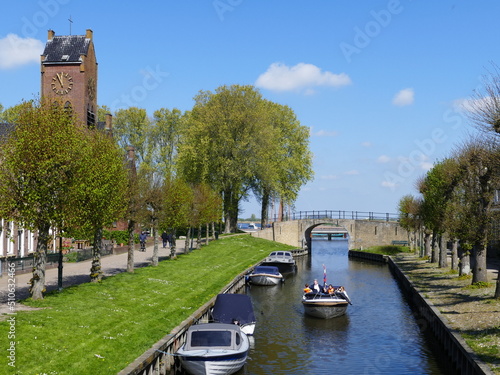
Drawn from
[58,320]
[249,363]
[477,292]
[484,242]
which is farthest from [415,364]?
[58,320]

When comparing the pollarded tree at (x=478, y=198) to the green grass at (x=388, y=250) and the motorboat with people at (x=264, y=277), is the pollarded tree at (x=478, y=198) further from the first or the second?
the green grass at (x=388, y=250)

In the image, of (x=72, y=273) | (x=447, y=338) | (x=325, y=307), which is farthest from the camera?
(x=72, y=273)

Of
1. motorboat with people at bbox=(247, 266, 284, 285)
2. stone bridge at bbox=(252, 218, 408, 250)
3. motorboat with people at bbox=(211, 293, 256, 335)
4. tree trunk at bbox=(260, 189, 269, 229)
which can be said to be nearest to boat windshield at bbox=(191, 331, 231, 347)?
motorboat with people at bbox=(211, 293, 256, 335)

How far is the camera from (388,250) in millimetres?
88562

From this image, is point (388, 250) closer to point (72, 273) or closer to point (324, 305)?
point (324, 305)

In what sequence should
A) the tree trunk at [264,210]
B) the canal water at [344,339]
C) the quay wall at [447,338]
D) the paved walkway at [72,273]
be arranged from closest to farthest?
the quay wall at [447,338], the canal water at [344,339], the paved walkway at [72,273], the tree trunk at [264,210]

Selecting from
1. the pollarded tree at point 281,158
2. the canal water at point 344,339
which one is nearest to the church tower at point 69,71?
the pollarded tree at point 281,158

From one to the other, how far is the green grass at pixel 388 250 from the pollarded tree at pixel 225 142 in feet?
83.7

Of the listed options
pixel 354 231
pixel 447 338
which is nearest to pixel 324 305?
pixel 447 338

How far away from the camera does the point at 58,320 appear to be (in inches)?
941

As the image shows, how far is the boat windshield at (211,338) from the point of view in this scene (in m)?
24.4

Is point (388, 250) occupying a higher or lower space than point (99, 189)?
lower

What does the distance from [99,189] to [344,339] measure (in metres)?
16.8

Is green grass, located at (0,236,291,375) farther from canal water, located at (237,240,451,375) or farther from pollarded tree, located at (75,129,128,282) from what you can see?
canal water, located at (237,240,451,375)
